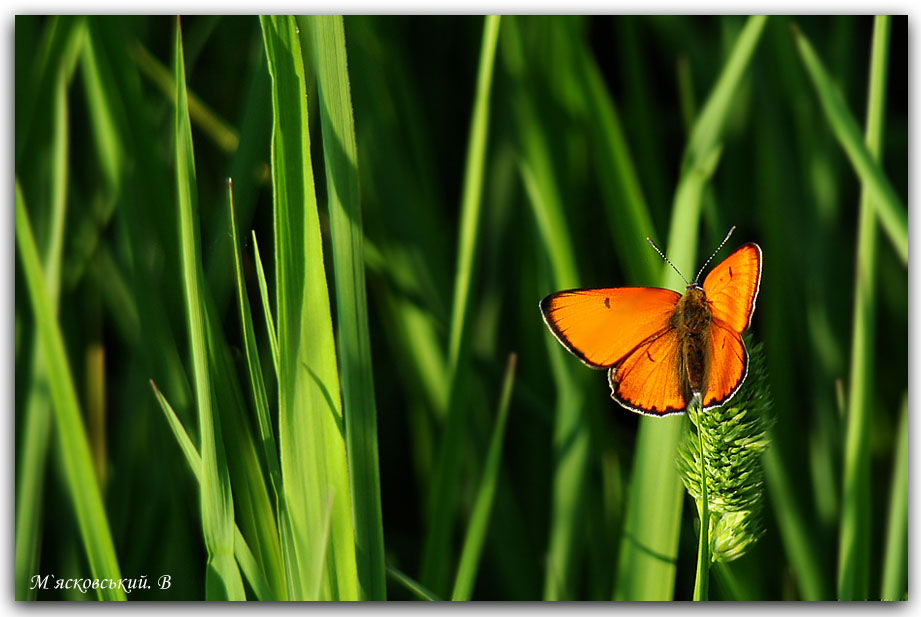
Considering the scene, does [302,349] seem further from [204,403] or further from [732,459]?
[732,459]

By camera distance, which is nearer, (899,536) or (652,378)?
(652,378)

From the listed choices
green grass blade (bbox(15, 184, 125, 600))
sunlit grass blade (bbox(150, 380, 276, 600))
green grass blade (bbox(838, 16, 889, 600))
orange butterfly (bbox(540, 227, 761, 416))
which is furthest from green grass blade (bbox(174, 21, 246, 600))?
green grass blade (bbox(838, 16, 889, 600))

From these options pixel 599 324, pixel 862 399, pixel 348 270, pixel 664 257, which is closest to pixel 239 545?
pixel 348 270

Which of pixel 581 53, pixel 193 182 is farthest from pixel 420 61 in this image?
pixel 193 182

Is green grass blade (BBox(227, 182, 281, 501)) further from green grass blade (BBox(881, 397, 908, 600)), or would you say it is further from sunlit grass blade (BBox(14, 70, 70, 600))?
green grass blade (BBox(881, 397, 908, 600))

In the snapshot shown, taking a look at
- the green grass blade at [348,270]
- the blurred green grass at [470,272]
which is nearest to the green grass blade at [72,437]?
the blurred green grass at [470,272]

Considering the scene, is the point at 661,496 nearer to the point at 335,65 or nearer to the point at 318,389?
the point at 318,389
